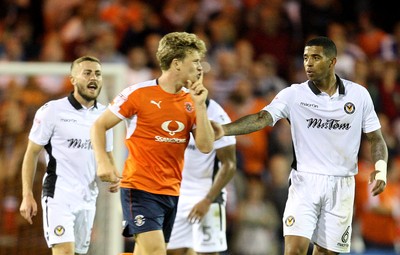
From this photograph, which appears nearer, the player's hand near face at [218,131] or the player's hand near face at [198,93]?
the player's hand near face at [198,93]

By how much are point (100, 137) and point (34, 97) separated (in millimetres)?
4517

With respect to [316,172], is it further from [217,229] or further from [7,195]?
[7,195]

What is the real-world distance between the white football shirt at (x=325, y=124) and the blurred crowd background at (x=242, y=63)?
13.1 ft

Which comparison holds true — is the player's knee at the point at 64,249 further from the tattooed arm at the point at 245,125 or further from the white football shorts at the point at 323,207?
the white football shorts at the point at 323,207

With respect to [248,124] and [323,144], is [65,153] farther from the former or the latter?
[323,144]

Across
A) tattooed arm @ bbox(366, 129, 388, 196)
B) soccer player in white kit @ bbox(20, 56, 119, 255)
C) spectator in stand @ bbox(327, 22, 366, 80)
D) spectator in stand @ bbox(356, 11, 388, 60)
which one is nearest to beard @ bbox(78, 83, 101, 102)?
soccer player in white kit @ bbox(20, 56, 119, 255)

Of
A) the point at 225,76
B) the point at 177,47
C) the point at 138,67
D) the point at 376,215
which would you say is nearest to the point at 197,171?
the point at 177,47

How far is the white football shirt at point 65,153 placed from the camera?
7.81m

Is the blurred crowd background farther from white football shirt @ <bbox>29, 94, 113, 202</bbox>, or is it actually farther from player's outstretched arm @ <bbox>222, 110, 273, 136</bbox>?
player's outstretched arm @ <bbox>222, 110, 273, 136</bbox>

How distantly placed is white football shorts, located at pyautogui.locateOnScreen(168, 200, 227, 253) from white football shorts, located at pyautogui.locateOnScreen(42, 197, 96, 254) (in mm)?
1067

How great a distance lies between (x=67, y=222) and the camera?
769 cm

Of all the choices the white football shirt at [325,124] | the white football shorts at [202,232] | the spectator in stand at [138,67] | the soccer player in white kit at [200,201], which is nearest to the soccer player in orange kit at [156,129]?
the white football shirt at [325,124]

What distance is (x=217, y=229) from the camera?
866cm

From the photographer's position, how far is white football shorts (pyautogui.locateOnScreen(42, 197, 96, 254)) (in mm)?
7656
